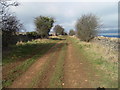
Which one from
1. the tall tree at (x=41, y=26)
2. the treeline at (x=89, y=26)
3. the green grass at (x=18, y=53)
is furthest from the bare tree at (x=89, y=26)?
the tall tree at (x=41, y=26)

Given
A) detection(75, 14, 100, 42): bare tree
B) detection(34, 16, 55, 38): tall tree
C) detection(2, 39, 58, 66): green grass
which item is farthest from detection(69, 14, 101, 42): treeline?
detection(34, 16, 55, 38): tall tree

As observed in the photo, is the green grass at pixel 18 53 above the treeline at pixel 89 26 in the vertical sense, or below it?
below

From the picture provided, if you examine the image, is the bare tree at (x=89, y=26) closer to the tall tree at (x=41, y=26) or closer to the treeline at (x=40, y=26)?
the treeline at (x=40, y=26)

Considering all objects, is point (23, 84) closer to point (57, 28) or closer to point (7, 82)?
point (7, 82)

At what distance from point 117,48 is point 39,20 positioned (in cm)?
3585

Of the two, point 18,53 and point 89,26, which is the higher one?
point 89,26

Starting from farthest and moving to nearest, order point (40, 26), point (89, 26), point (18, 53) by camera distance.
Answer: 1. point (40, 26)
2. point (89, 26)
3. point (18, 53)

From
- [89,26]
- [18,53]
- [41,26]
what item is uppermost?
[41,26]

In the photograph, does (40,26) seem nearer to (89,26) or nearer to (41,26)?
(41,26)

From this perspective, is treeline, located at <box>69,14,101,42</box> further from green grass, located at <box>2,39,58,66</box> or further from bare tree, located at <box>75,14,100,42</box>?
green grass, located at <box>2,39,58,66</box>

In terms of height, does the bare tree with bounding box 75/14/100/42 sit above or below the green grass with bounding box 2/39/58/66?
above

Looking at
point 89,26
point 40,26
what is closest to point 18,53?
point 89,26

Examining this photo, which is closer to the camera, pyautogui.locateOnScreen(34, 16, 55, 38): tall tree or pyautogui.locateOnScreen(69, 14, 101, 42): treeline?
pyautogui.locateOnScreen(69, 14, 101, 42): treeline

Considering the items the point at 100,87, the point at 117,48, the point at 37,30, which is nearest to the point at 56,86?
the point at 100,87
